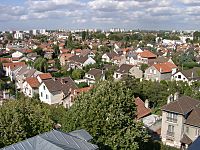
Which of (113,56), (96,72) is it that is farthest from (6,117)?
(113,56)

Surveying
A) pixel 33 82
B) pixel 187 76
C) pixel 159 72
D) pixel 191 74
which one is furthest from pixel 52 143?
pixel 159 72

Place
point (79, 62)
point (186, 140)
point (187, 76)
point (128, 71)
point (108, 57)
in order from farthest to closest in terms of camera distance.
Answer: point (108, 57) < point (79, 62) < point (128, 71) < point (187, 76) < point (186, 140)

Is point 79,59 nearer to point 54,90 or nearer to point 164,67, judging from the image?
point 164,67

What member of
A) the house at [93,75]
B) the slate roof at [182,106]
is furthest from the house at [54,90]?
the slate roof at [182,106]

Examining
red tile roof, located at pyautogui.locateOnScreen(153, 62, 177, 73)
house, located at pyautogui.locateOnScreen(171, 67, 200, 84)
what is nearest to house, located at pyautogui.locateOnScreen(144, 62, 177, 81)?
red tile roof, located at pyautogui.locateOnScreen(153, 62, 177, 73)

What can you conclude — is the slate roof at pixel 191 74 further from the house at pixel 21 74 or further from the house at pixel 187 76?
the house at pixel 21 74

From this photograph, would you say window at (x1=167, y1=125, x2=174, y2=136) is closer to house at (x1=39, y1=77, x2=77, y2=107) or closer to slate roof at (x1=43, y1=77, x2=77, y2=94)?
house at (x1=39, y1=77, x2=77, y2=107)

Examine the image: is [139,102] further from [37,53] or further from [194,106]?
[37,53]
